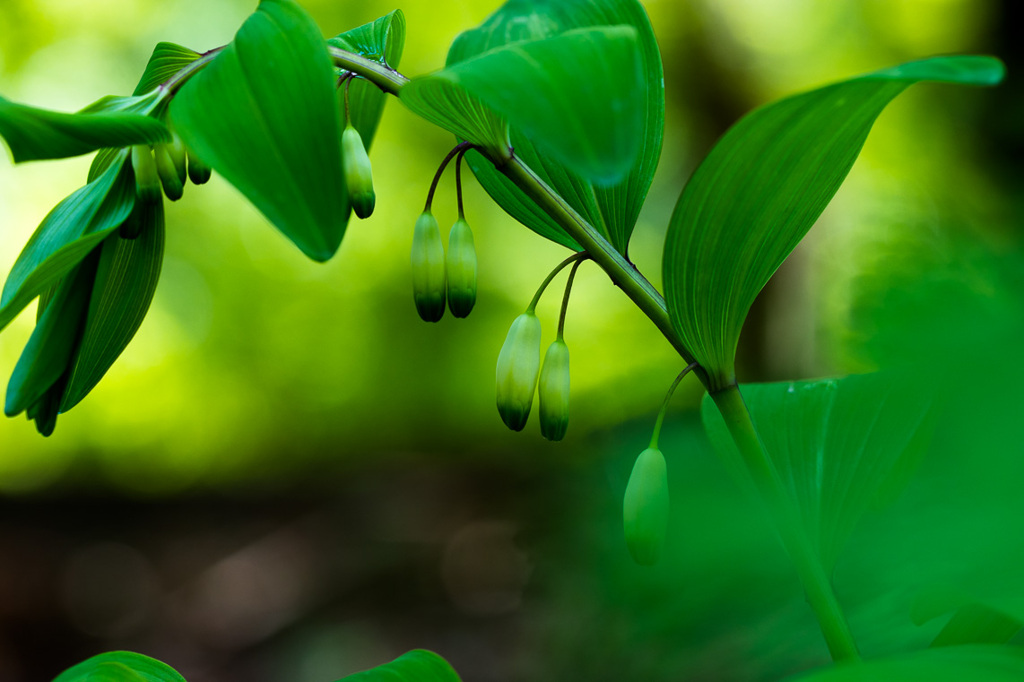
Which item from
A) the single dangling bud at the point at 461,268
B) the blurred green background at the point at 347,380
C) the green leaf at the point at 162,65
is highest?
the blurred green background at the point at 347,380

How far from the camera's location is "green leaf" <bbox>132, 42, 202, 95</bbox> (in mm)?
315

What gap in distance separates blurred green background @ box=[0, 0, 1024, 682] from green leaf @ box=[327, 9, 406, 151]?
1245 millimetres

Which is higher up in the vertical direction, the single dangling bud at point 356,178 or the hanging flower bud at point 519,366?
the single dangling bud at point 356,178

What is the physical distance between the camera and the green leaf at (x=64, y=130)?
220mm

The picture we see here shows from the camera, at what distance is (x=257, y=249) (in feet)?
6.07

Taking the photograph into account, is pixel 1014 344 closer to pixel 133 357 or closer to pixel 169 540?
pixel 133 357

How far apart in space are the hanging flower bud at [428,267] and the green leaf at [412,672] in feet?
0.52

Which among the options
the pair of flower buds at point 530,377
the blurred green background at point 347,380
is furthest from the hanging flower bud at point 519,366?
the blurred green background at point 347,380

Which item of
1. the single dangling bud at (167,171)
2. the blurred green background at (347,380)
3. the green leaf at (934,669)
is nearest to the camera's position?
the green leaf at (934,669)

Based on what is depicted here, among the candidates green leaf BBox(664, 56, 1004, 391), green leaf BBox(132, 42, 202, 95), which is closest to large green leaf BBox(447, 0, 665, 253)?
green leaf BBox(664, 56, 1004, 391)

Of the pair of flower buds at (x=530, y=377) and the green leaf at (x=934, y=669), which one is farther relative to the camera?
the pair of flower buds at (x=530, y=377)

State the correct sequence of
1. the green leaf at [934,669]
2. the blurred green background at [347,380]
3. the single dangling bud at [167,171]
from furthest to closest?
the blurred green background at [347,380]
the single dangling bud at [167,171]
the green leaf at [934,669]

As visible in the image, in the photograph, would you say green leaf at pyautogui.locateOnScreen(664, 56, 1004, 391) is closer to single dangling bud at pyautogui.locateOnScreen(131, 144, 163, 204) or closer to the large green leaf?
the large green leaf

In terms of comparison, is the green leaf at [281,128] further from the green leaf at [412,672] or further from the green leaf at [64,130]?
the green leaf at [412,672]
